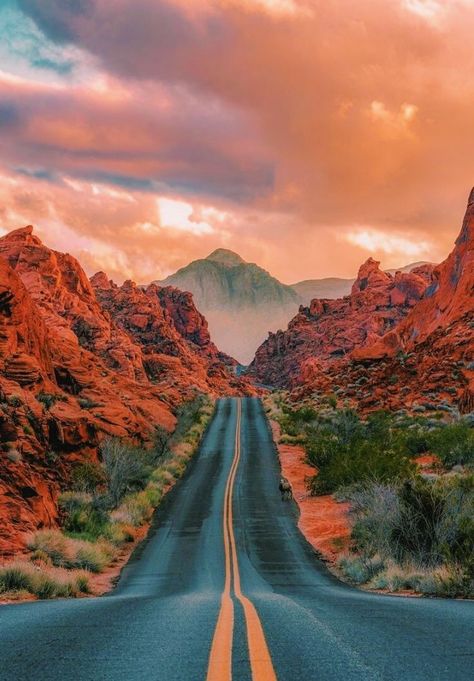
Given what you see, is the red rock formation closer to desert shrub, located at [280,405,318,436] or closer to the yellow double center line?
desert shrub, located at [280,405,318,436]

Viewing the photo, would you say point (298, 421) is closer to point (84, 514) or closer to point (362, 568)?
point (84, 514)

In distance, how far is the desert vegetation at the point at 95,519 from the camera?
12.5 metres

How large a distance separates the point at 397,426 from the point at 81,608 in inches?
1552

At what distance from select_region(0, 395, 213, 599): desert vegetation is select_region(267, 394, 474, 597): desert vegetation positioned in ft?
26.0

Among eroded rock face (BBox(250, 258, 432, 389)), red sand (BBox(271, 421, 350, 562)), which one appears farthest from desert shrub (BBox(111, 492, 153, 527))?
eroded rock face (BBox(250, 258, 432, 389))

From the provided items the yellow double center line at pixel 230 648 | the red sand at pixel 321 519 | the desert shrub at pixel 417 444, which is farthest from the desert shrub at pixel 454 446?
the yellow double center line at pixel 230 648

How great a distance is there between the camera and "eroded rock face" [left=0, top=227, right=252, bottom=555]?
1938cm

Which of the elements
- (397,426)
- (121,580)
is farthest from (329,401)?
(121,580)

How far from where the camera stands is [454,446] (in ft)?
98.1

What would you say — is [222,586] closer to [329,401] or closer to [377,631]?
[377,631]

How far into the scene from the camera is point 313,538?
910 inches

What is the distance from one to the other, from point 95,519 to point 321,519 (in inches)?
409

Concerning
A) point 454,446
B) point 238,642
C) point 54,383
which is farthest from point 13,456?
point 454,446

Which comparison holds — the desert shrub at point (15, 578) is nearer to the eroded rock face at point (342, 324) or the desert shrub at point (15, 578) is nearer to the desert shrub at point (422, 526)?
the desert shrub at point (422, 526)
